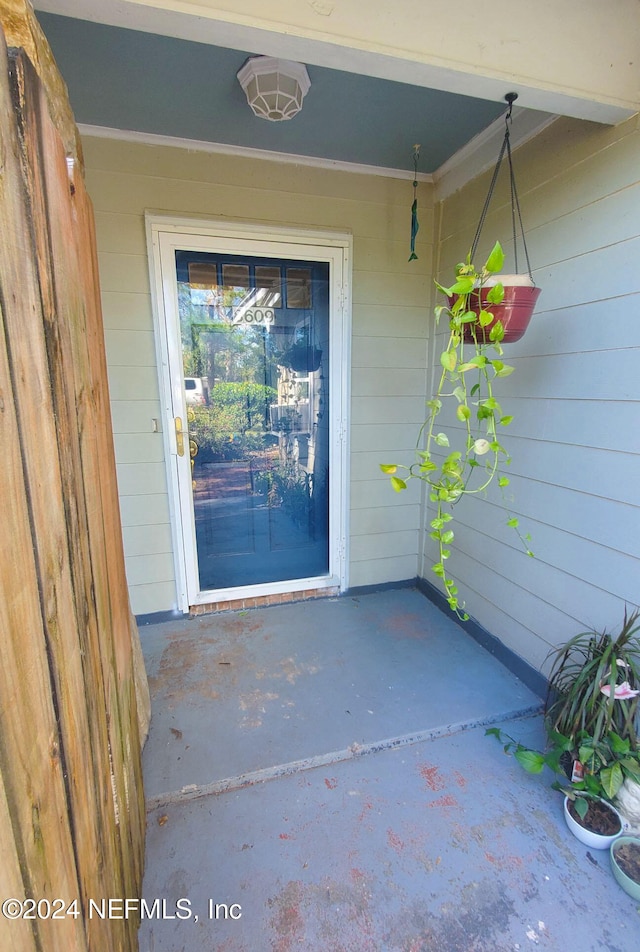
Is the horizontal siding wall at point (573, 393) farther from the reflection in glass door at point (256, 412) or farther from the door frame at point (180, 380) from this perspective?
the reflection in glass door at point (256, 412)

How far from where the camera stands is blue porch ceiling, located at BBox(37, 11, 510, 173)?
1421 millimetres

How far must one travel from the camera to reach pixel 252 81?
150 centimetres

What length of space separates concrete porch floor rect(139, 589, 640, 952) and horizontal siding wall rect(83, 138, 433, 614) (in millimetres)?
689

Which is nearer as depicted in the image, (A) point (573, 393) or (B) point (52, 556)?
(B) point (52, 556)

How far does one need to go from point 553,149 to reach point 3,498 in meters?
2.19

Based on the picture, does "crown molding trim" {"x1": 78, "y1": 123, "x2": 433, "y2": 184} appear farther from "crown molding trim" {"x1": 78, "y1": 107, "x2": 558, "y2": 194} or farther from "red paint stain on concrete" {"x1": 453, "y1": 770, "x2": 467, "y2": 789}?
"red paint stain on concrete" {"x1": 453, "y1": 770, "x2": 467, "y2": 789}

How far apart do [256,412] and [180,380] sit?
431 millimetres

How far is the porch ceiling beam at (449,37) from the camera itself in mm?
994

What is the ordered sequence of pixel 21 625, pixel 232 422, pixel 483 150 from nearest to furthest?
1. pixel 21 625
2. pixel 483 150
3. pixel 232 422

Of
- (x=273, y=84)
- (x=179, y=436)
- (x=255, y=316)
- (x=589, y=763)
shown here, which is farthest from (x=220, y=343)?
(x=589, y=763)

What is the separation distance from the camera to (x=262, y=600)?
8.50 ft

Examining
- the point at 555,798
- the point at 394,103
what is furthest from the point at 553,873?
the point at 394,103

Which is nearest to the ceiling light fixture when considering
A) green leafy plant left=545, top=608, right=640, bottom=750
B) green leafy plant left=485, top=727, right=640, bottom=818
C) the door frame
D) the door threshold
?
the door frame

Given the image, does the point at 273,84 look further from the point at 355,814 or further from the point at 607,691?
the point at 355,814
